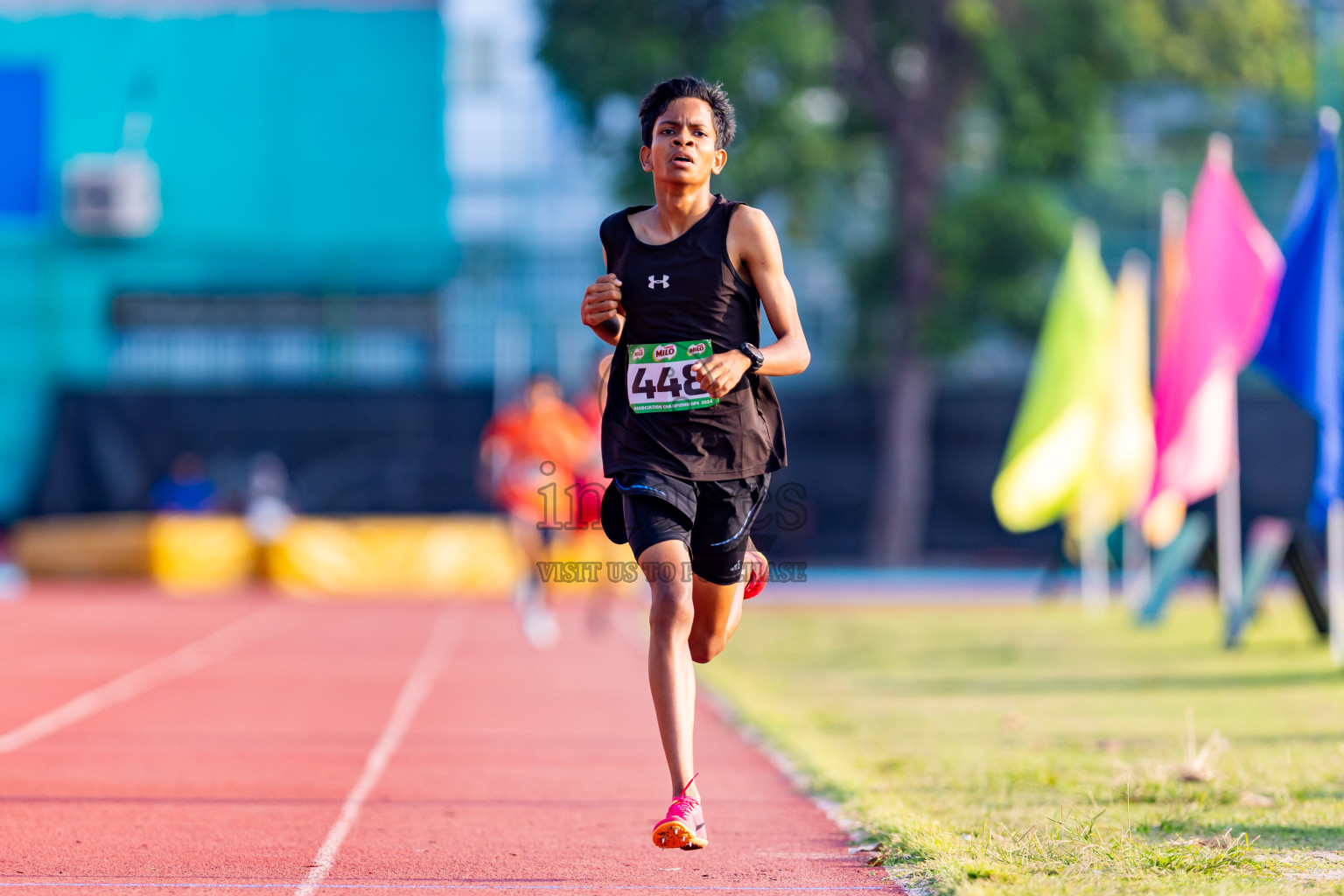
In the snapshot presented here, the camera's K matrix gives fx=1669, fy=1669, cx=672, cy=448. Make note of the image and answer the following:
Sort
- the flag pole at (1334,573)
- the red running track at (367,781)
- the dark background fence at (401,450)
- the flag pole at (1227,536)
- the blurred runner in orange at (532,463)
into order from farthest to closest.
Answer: the dark background fence at (401,450) < the blurred runner in orange at (532,463) < the flag pole at (1227,536) < the flag pole at (1334,573) < the red running track at (367,781)

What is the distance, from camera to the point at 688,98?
4863 millimetres

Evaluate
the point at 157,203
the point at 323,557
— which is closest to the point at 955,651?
the point at 323,557

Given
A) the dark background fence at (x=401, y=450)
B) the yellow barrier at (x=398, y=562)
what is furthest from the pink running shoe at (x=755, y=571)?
the dark background fence at (x=401, y=450)

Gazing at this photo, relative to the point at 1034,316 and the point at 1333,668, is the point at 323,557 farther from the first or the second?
→ the point at 1333,668

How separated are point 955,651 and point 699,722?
15.8 feet

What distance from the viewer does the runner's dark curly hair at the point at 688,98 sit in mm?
4898

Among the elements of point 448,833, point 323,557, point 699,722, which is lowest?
point 323,557

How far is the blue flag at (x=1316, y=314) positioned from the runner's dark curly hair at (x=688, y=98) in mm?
6535

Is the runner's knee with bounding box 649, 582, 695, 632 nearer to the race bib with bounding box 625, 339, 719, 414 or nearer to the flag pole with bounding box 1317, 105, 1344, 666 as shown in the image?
the race bib with bounding box 625, 339, 719, 414

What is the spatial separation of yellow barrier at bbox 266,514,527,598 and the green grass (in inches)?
304

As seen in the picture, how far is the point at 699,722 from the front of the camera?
27.8ft

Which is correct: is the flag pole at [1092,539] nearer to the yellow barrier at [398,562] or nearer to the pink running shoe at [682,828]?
the yellow barrier at [398,562]

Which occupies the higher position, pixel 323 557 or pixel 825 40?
pixel 825 40

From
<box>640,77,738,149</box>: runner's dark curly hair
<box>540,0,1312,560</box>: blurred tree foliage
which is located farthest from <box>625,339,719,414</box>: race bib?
<box>540,0,1312,560</box>: blurred tree foliage
